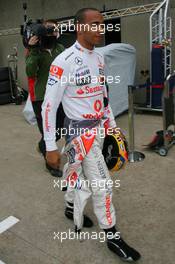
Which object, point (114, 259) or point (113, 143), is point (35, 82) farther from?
point (114, 259)

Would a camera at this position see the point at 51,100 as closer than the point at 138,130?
Yes

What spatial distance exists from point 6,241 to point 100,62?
1.55 m

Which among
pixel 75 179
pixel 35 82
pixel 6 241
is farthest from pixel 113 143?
pixel 35 82

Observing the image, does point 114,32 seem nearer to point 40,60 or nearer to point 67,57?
point 40,60

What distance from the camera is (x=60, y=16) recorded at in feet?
26.0

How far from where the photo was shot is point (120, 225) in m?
2.42

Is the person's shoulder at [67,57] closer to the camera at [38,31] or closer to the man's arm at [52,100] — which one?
the man's arm at [52,100]

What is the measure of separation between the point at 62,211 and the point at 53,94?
4.03 ft

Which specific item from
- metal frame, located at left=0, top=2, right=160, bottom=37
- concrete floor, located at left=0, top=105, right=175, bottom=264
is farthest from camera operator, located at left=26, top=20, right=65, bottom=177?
metal frame, located at left=0, top=2, right=160, bottom=37

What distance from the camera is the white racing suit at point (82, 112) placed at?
75.6 inches

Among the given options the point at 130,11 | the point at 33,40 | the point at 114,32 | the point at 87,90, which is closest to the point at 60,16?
the point at 114,32

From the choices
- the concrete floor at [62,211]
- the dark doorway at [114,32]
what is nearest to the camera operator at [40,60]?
the concrete floor at [62,211]

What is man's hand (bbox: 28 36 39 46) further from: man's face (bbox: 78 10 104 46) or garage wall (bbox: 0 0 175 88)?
garage wall (bbox: 0 0 175 88)

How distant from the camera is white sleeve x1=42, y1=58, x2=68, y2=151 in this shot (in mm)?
1901
